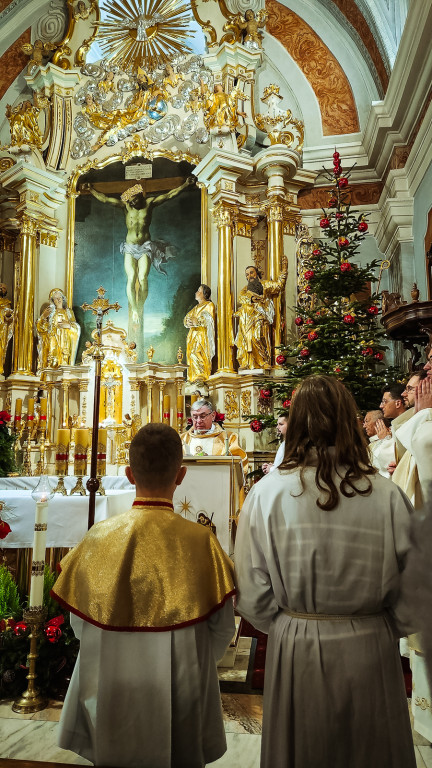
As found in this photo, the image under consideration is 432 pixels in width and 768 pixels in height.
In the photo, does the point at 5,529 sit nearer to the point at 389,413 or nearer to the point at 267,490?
the point at 267,490

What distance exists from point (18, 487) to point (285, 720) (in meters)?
4.65

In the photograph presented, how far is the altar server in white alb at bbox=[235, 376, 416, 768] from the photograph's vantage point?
173 cm

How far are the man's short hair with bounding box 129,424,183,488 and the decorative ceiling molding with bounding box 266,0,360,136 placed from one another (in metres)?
10.6

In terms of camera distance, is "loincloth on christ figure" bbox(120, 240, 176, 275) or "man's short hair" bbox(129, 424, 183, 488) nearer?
"man's short hair" bbox(129, 424, 183, 488)

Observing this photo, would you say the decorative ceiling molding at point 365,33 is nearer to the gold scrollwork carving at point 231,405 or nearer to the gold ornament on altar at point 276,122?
the gold ornament on altar at point 276,122

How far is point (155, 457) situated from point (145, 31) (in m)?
11.7

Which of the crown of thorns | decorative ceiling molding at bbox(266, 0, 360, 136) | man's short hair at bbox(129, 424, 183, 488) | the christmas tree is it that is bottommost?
man's short hair at bbox(129, 424, 183, 488)

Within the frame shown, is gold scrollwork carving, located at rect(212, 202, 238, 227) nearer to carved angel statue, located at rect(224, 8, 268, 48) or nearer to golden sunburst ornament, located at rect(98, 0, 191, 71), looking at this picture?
carved angel statue, located at rect(224, 8, 268, 48)

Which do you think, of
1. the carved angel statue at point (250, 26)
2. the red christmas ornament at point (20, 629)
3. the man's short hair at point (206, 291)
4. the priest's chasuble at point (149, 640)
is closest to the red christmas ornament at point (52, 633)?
the red christmas ornament at point (20, 629)

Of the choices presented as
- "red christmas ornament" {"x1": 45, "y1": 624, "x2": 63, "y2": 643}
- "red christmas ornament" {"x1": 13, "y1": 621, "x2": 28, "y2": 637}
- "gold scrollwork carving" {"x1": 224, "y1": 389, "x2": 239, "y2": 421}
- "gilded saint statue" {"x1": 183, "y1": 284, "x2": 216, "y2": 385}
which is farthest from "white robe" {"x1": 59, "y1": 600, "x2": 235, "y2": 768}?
"gilded saint statue" {"x1": 183, "y1": 284, "x2": 216, "y2": 385}

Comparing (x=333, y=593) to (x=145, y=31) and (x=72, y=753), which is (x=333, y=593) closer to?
(x=72, y=753)

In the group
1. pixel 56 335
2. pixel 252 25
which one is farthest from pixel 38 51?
pixel 56 335

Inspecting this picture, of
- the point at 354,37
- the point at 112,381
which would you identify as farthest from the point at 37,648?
the point at 354,37

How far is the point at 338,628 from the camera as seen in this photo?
1.76 m
